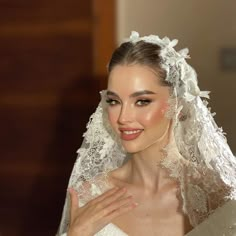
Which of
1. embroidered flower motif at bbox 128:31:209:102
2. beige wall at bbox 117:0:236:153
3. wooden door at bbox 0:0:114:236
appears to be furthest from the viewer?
wooden door at bbox 0:0:114:236

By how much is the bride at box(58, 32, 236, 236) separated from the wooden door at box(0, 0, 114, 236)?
0.89 metres

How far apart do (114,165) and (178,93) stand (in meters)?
0.30

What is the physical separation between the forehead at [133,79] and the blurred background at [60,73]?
3.00 ft

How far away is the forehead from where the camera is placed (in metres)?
1.44

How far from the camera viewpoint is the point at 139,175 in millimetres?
1593

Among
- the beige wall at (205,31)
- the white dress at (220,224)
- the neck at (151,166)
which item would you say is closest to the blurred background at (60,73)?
the beige wall at (205,31)

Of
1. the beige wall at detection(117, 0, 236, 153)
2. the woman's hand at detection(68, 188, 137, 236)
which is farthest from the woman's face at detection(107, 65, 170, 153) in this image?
the beige wall at detection(117, 0, 236, 153)

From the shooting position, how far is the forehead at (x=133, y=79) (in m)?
1.44

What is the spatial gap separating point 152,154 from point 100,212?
233 millimetres

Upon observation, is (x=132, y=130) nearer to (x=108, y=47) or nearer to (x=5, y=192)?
(x=108, y=47)

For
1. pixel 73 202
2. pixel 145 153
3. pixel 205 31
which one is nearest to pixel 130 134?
pixel 145 153

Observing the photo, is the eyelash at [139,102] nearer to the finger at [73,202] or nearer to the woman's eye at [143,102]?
the woman's eye at [143,102]

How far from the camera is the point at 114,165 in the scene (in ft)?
5.53

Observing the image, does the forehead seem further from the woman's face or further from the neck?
the neck
